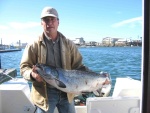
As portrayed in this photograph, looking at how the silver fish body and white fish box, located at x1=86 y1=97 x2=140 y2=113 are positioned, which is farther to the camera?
white fish box, located at x1=86 y1=97 x2=140 y2=113

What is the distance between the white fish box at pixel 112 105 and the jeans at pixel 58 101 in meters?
0.49

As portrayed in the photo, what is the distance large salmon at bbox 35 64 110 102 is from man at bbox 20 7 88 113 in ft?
0.26

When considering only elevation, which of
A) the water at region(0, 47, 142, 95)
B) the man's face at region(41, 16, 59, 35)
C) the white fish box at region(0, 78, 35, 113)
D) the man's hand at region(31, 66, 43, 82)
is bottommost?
the water at region(0, 47, 142, 95)

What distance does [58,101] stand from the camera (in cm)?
221

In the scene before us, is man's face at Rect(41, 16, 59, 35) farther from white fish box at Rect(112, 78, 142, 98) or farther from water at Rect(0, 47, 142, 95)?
water at Rect(0, 47, 142, 95)

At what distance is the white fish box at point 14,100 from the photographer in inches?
125

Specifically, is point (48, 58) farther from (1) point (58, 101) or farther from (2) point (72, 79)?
(1) point (58, 101)

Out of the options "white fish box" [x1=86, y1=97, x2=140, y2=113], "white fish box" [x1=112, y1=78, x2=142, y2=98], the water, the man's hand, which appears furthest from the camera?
the water

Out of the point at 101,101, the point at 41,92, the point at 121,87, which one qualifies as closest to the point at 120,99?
the point at 101,101

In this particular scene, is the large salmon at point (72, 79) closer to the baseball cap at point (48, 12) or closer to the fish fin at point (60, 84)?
A: the fish fin at point (60, 84)

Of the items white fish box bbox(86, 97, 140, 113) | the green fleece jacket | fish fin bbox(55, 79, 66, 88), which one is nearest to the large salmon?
fish fin bbox(55, 79, 66, 88)

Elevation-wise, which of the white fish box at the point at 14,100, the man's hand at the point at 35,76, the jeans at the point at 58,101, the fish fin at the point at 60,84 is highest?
the man's hand at the point at 35,76

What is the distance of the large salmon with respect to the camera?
2027 millimetres

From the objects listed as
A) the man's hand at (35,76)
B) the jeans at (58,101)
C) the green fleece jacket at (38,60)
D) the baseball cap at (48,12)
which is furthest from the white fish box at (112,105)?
the baseball cap at (48,12)
